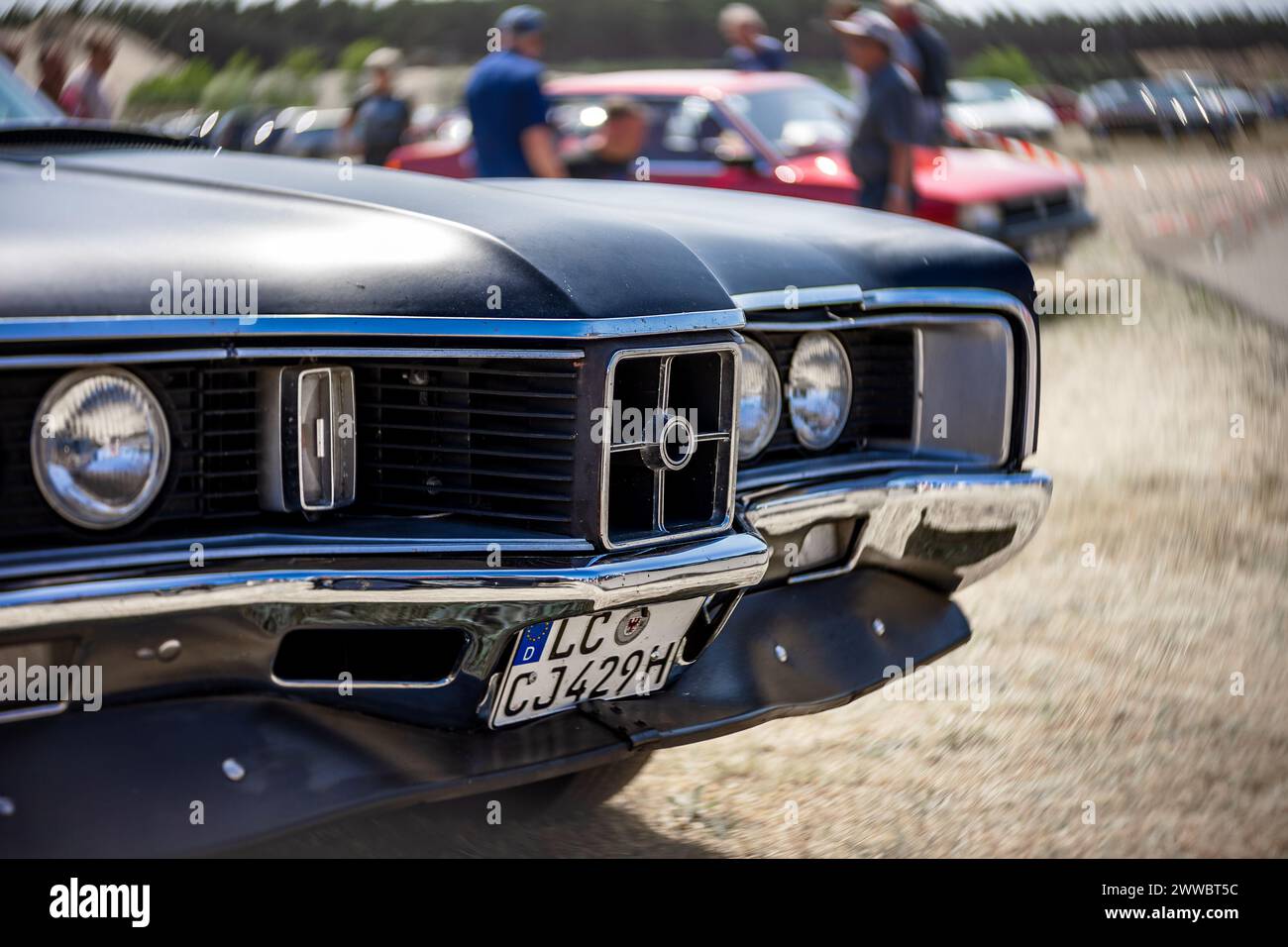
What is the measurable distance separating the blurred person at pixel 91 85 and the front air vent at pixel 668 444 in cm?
162

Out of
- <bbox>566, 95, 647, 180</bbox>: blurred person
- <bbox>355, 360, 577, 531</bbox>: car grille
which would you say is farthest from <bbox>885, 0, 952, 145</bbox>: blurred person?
<bbox>355, 360, 577, 531</bbox>: car grille

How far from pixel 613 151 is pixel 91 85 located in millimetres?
4106

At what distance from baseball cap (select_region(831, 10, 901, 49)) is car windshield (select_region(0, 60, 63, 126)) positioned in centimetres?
501

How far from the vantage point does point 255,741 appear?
1.89m

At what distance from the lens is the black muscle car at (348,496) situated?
177cm

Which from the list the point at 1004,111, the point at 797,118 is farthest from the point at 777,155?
the point at 1004,111

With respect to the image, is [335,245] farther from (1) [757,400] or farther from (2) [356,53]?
(2) [356,53]

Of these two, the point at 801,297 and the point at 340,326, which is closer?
the point at 340,326

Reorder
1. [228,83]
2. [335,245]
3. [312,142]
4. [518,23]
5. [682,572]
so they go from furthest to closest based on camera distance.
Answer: [312,142], [228,83], [518,23], [682,572], [335,245]

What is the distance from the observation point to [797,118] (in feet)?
27.4

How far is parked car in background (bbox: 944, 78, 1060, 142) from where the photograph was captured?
2034 centimetres

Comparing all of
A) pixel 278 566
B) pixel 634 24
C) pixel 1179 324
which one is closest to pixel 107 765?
pixel 278 566

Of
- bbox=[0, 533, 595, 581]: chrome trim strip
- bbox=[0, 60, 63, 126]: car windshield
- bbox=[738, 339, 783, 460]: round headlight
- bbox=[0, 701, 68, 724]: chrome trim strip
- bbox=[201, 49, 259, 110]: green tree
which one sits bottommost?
bbox=[0, 701, 68, 724]: chrome trim strip

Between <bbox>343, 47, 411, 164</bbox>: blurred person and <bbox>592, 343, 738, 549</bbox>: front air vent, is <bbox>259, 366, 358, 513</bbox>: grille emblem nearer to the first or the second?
<bbox>592, 343, 738, 549</bbox>: front air vent
